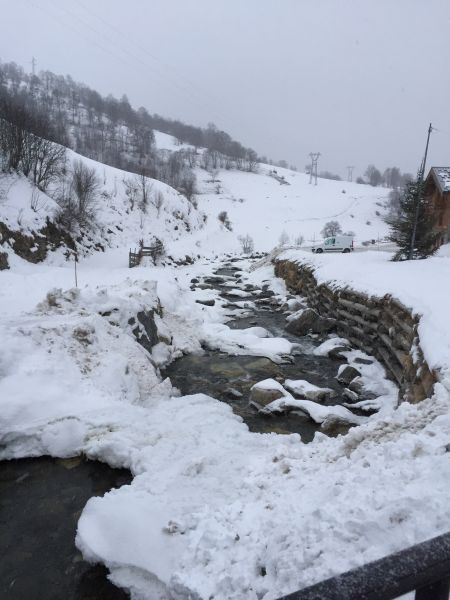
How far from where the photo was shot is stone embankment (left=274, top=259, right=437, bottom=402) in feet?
24.8

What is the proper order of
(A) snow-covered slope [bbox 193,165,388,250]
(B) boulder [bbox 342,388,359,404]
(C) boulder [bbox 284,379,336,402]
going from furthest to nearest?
Result: (A) snow-covered slope [bbox 193,165,388,250] < (B) boulder [bbox 342,388,359,404] < (C) boulder [bbox 284,379,336,402]

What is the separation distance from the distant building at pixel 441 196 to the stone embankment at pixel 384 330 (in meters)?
14.1

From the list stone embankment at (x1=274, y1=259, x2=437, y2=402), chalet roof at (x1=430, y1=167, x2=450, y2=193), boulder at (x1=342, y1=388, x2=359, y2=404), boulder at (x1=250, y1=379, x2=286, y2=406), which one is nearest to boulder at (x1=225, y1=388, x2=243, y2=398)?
boulder at (x1=250, y1=379, x2=286, y2=406)

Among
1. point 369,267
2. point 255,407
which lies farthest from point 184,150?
point 255,407

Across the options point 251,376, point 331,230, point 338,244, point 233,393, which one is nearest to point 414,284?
point 251,376

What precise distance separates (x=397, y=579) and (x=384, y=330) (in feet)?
38.2

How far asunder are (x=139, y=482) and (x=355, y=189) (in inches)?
4514

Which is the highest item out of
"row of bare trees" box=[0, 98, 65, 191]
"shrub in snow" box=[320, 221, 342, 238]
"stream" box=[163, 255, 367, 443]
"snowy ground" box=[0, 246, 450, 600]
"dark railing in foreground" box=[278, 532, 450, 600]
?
"row of bare trees" box=[0, 98, 65, 191]

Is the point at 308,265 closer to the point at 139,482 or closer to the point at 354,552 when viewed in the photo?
the point at 139,482

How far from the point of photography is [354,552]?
3.03 metres

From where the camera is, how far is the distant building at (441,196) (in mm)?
27672

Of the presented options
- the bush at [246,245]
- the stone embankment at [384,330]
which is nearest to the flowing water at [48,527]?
the stone embankment at [384,330]

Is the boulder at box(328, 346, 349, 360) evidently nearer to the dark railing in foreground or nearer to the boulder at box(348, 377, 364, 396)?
the boulder at box(348, 377, 364, 396)

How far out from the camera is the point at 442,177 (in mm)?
28922
